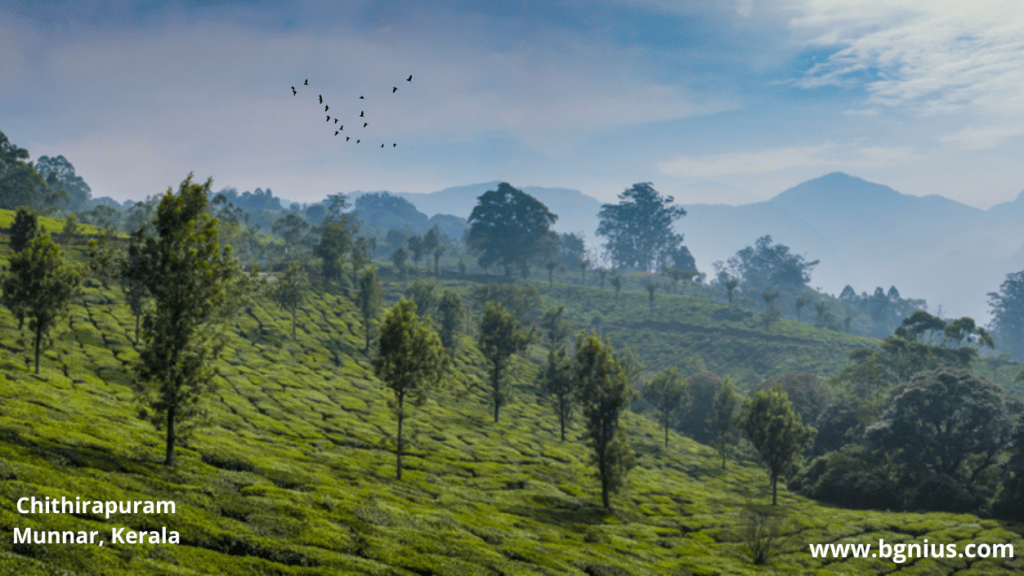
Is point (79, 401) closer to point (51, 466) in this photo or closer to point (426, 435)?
point (51, 466)

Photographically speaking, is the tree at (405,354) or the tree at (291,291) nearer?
the tree at (405,354)

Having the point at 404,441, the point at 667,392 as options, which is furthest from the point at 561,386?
the point at 404,441

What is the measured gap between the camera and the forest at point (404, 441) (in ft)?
101

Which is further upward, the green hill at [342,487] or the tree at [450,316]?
the tree at [450,316]

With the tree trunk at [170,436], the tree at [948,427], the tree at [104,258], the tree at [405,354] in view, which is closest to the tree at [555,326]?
the tree at [948,427]

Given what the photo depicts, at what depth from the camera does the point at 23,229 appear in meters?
71.8

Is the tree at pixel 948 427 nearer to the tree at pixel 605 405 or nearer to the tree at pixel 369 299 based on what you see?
the tree at pixel 605 405

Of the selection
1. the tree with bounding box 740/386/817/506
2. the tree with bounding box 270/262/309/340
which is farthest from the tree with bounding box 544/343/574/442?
the tree with bounding box 270/262/309/340

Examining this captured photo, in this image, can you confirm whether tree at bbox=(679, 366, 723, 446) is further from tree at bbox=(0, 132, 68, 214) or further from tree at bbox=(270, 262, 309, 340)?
tree at bbox=(0, 132, 68, 214)

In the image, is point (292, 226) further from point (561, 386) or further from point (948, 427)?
point (948, 427)

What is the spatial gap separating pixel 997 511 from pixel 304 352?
100 meters

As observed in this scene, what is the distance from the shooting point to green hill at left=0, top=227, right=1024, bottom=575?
2691cm

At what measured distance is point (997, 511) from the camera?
66812 mm

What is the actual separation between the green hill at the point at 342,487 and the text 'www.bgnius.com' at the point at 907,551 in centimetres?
126
